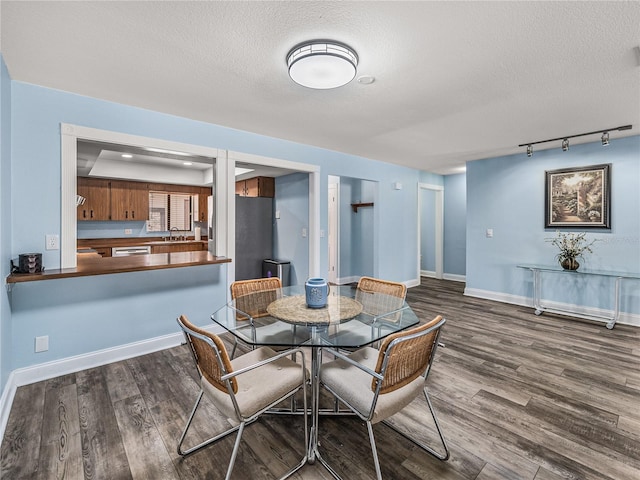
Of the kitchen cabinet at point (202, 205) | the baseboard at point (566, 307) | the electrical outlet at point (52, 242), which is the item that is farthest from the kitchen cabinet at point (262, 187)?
the baseboard at point (566, 307)

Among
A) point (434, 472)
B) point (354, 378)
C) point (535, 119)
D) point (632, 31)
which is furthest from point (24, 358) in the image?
point (535, 119)

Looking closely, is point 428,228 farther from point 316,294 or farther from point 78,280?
point 78,280

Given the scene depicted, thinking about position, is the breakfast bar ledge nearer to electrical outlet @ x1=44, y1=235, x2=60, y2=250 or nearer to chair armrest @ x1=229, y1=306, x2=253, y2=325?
electrical outlet @ x1=44, y1=235, x2=60, y2=250

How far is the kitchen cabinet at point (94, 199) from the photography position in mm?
5492

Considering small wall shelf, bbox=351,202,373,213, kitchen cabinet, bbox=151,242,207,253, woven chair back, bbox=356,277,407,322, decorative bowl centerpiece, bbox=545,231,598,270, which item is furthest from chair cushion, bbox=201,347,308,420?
kitchen cabinet, bbox=151,242,207,253

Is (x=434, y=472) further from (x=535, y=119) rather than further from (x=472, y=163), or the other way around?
(x=472, y=163)

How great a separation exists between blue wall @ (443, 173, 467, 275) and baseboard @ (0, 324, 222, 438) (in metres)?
5.67

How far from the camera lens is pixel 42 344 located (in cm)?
245

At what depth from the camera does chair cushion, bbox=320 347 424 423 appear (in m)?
1.44

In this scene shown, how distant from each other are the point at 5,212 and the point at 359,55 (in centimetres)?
263

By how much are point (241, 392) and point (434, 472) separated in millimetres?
1074

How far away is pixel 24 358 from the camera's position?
2383 mm

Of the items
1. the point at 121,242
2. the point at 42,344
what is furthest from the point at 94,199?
the point at 42,344

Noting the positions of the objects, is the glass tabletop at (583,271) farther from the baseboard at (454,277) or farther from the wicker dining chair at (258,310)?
the wicker dining chair at (258,310)
